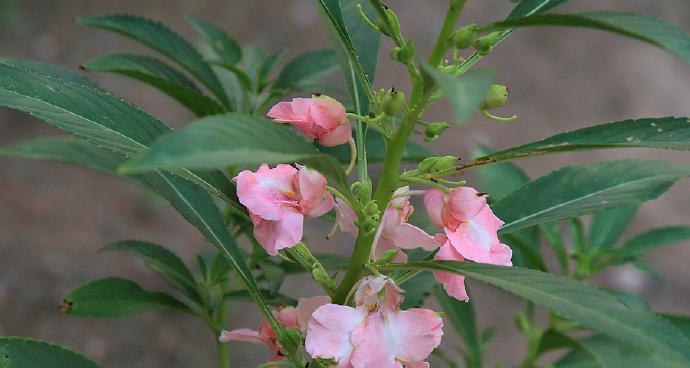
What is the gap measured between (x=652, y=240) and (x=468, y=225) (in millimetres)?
699

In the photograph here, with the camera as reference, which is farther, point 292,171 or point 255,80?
point 255,80

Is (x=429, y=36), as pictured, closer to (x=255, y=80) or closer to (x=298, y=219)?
(x=255, y=80)

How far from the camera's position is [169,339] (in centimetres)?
284

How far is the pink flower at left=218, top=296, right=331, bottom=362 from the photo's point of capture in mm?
903

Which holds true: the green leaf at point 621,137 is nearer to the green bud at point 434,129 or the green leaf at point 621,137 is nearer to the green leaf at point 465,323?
the green bud at point 434,129

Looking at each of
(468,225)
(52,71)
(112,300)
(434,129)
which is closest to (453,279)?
(468,225)

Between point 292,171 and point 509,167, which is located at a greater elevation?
point 509,167

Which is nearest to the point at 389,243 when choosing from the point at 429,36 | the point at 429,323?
the point at 429,323

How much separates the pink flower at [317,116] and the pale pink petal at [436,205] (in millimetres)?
111

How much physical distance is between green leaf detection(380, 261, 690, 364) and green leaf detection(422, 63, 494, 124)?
0.20m

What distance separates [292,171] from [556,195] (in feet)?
1.18

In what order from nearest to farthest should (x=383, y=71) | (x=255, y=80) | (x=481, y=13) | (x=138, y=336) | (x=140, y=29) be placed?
(x=140, y=29)
(x=255, y=80)
(x=138, y=336)
(x=383, y=71)
(x=481, y=13)

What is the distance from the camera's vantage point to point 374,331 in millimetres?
795

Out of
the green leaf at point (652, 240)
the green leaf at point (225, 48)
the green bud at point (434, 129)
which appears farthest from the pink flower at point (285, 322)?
the green leaf at point (652, 240)
